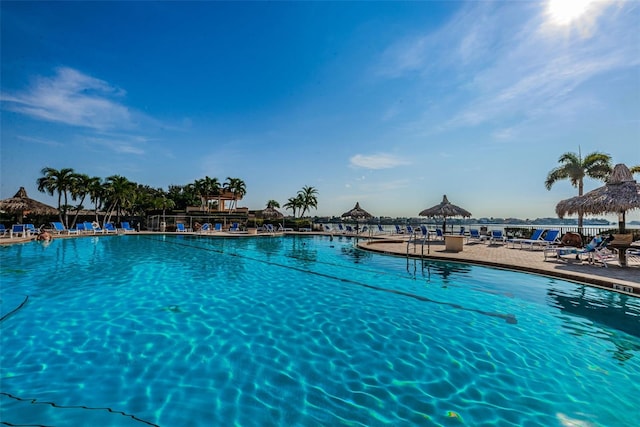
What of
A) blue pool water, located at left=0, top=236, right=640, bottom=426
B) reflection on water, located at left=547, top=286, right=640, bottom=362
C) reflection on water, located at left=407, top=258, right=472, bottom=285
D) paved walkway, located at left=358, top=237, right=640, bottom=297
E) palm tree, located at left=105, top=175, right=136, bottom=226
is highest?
palm tree, located at left=105, top=175, right=136, bottom=226

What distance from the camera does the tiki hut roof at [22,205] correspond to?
21578mm

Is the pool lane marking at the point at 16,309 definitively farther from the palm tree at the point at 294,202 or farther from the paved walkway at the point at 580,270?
the palm tree at the point at 294,202

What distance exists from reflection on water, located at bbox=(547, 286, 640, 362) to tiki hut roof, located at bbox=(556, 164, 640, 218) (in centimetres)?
450

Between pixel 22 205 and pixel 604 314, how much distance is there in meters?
32.9

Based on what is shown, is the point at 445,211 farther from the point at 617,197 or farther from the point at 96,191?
the point at 96,191

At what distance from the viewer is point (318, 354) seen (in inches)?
149

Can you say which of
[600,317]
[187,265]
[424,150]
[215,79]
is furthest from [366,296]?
[215,79]

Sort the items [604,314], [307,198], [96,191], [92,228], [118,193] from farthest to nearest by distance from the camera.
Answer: [307,198]
[118,193]
[96,191]
[92,228]
[604,314]

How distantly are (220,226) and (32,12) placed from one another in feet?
76.2

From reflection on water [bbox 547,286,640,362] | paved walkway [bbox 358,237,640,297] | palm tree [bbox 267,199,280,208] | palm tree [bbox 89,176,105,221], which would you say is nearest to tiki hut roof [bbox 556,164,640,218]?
paved walkway [bbox 358,237,640,297]

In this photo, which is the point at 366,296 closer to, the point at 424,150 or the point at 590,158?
the point at 424,150

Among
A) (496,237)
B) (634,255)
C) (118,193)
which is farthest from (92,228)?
(634,255)

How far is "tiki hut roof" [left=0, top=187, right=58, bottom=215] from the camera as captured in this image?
2158cm

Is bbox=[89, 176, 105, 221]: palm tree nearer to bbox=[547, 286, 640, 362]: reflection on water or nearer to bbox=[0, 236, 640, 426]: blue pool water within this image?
bbox=[0, 236, 640, 426]: blue pool water
